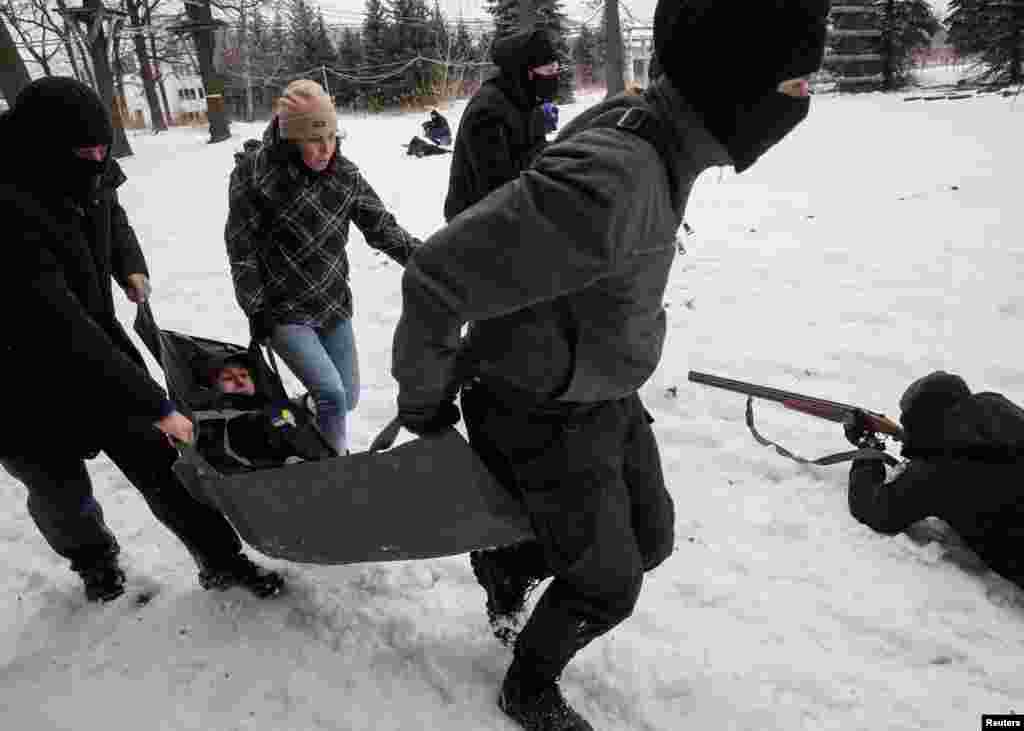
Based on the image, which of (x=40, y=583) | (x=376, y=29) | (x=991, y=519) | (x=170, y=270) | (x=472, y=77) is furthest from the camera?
(x=376, y=29)

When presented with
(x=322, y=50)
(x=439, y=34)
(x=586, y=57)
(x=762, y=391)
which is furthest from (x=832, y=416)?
(x=586, y=57)

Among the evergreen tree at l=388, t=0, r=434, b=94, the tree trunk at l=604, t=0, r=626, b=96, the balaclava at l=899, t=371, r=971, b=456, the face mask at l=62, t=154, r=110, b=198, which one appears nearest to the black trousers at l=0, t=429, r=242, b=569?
the face mask at l=62, t=154, r=110, b=198

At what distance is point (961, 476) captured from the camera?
2408 millimetres

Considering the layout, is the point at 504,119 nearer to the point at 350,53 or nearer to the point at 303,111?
the point at 303,111

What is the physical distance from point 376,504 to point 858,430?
2.25 meters

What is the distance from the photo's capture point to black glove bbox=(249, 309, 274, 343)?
107 inches

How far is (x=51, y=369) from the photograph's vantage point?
82.2 inches

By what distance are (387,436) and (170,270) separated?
23.2 ft

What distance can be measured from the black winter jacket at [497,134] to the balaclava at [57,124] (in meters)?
1.89

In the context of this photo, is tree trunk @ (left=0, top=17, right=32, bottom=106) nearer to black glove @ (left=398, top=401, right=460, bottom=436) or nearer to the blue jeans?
the blue jeans

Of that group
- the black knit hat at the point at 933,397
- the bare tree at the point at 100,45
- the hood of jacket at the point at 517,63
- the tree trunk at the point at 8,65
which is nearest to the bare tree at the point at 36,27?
the bare tree at the point at 100,45

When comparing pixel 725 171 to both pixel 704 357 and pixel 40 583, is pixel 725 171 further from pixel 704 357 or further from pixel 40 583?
pixel 40 583

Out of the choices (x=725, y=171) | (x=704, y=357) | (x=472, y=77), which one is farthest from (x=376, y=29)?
(x=704, y=357)

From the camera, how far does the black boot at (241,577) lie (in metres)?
2.50
